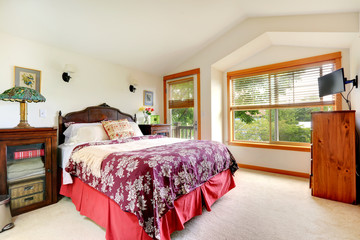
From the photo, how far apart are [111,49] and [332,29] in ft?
11.3

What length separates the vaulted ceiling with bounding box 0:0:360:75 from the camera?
84.4 inches

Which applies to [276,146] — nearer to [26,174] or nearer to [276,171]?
[276,171]

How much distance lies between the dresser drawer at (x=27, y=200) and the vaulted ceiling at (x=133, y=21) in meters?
2.11

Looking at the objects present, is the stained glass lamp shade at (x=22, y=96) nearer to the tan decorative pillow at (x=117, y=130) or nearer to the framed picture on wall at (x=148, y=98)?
the tan decorative pillow at (x=117, y=130)

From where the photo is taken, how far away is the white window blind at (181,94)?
13.3 feet

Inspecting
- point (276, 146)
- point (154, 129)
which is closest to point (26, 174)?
point (154, 129)

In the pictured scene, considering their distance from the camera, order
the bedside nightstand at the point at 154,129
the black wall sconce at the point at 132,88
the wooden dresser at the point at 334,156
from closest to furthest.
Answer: the wooden dresser at the point at 334,156 < the bedside nightstand at the point at 154,129 < the black wall sconce at the point at 132,88

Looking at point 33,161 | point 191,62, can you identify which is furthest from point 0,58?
point 191,62

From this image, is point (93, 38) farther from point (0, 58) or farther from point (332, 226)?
point (332, 226)

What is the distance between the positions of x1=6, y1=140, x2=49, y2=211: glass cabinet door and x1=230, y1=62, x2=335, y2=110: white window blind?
3.58 m

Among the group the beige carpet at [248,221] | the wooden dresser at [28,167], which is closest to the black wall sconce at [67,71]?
the wooden dresser at [28,167]

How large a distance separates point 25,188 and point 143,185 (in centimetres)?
171

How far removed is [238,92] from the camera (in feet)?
12.9

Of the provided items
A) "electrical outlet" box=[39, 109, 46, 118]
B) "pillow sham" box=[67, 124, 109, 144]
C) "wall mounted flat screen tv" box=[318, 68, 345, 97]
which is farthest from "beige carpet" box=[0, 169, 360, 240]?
"wall mounted flat screen tv" box=[318, 68, 345, 97]
